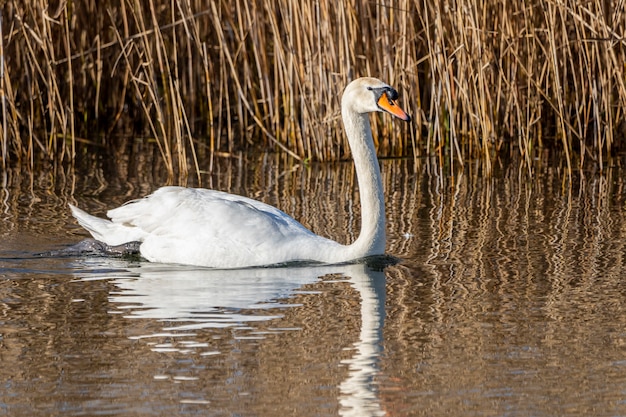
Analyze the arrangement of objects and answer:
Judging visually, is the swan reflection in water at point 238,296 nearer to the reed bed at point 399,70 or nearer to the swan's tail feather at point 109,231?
the swan's tail feather at point 109,231

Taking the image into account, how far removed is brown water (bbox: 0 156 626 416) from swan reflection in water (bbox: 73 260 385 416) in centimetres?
1

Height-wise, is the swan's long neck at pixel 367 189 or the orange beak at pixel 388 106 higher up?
the orange beak at pixel 388 106

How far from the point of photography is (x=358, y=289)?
21.3 ft

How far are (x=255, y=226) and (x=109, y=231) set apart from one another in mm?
1086

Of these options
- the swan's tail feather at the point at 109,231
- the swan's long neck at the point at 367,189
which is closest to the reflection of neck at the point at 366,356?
the swan's long neck at the point at 367,189

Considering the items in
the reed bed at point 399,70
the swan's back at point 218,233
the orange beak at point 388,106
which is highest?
the reed bed at point 399,70

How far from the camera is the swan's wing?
7.05 metres

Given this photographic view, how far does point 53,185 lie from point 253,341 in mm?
5262

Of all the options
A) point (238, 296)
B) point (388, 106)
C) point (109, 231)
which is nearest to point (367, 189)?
point (388, 106)

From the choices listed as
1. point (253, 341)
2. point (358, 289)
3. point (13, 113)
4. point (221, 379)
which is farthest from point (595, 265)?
point (13, 113)

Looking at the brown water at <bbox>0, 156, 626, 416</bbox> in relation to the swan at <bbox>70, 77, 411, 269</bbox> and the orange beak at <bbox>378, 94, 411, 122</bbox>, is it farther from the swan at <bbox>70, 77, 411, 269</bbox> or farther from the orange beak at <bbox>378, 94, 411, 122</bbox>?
the orange beak at <bbox>378, 94, 411, 122</bbox>

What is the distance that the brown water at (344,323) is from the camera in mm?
4461

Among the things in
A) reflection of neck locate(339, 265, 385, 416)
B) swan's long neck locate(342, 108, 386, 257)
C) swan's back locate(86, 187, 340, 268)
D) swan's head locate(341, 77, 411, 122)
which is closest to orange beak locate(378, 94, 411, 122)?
swan's head locate(341, 77, 411, 122)

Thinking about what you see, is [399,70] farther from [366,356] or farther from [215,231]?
[366,356]
